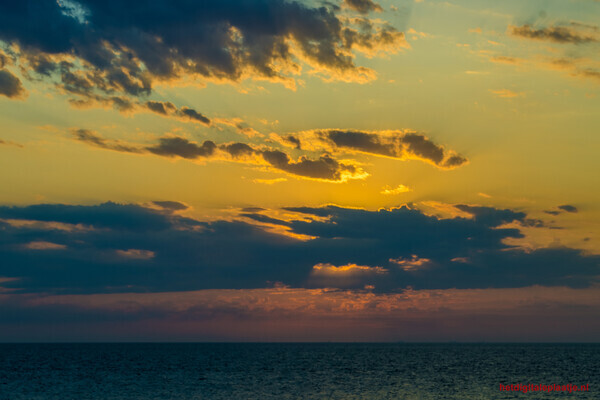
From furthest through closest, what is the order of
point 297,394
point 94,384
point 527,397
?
point 94,384, point 297,394, point 527,397

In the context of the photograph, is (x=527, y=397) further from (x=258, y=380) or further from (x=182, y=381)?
(x=182, y=381)

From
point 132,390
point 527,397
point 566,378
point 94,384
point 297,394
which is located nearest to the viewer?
point 527,397

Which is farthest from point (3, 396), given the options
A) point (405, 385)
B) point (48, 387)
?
point (405, 385)

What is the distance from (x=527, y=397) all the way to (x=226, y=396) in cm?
3599

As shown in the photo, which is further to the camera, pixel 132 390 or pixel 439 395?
pixel 132 390

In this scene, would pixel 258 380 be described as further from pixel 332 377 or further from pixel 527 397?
pixel 527 397

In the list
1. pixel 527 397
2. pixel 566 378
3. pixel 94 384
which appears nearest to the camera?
pixel 527 397

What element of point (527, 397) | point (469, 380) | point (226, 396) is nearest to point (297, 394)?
point (226, 396)

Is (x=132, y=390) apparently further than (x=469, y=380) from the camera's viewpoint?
No

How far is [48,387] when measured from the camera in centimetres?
8775

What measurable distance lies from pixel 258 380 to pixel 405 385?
24.0 m

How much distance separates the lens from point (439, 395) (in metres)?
74.1

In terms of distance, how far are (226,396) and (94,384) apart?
29.3 m

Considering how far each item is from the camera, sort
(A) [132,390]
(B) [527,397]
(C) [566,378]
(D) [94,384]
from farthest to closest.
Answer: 1. (C) [566,378]
2. (D) [94,384]
3. (A) [132,390]
4. (B) [527,397]
